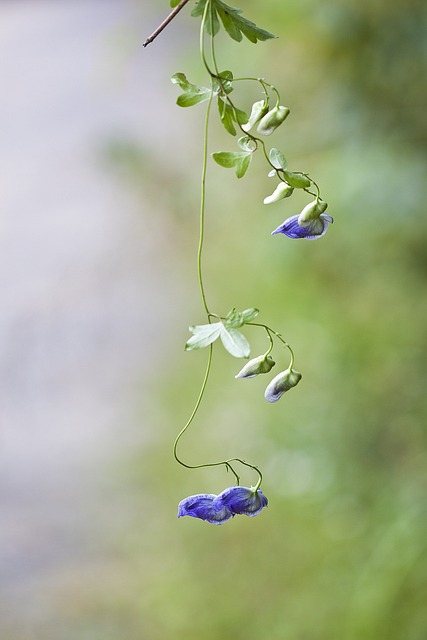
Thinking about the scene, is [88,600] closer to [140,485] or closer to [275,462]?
[140,485]

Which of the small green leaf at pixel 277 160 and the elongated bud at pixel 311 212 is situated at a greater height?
the small green leaf at pixel 277 160

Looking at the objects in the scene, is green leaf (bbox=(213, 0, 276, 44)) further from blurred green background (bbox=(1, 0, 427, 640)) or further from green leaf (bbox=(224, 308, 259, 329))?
blurred green background (bbox=(1, 0, 427, 640))

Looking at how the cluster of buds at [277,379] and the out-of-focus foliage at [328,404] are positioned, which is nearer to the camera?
the cluster of buds at [277,379]

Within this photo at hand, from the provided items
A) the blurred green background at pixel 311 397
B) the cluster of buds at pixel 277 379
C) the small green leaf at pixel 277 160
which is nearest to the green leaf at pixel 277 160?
the small green leaf at pixel 277 160

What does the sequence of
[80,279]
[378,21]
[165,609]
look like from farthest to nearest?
1. [80,279]
2. [165,609]
3. [378,21]

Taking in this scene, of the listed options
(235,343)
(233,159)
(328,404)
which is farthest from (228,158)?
(328,404)

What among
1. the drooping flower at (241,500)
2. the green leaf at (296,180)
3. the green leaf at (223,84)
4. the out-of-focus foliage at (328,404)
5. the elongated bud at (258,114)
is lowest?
the drooping flower at (241,500)

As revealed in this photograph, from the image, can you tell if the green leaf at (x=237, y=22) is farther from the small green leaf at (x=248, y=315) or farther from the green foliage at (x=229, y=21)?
the small green leaf at (x=248, y=315)

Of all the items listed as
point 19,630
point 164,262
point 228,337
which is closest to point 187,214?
point 164,262

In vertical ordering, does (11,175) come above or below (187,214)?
above
